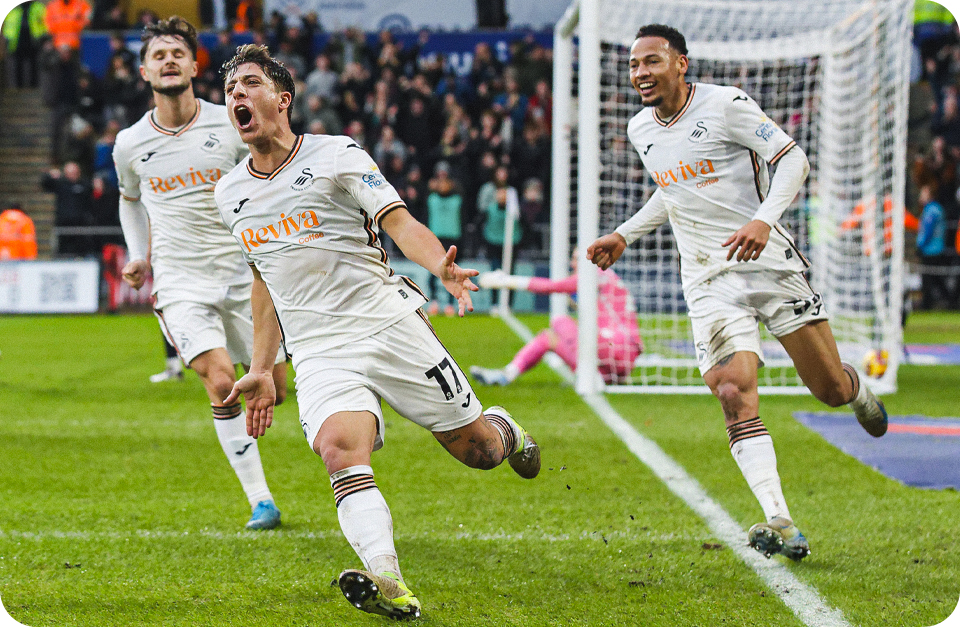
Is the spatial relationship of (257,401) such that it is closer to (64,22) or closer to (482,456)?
(482,456)

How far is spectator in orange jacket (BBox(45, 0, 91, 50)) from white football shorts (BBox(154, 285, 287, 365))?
18425 millimetres

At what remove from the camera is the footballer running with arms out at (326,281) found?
3.85 m

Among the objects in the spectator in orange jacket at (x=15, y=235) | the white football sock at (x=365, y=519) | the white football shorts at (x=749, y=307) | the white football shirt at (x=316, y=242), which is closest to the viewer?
the white football sock at (x=365, y=519)

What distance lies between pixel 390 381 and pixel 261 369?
0.50 m

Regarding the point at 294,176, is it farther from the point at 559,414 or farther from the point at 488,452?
the point at 559,414

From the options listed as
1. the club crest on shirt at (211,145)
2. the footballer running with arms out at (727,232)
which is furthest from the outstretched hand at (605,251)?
the club crest on shirt at (211,145)

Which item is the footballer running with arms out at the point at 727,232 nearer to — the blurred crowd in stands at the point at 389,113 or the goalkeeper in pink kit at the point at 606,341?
the goalkeeper in pink kit at the point at 606,341

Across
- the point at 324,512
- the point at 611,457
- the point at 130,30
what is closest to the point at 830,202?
the point at 611,457

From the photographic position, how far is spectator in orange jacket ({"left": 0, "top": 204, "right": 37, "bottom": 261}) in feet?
57.4

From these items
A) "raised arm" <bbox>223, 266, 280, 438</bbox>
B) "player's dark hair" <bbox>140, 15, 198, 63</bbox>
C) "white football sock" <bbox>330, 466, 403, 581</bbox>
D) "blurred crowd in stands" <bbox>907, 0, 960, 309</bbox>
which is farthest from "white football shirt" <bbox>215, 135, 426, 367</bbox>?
"blurred crowd in stands" <bbox>907, 0, 960, 309</bbox>

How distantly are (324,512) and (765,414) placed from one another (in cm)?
430

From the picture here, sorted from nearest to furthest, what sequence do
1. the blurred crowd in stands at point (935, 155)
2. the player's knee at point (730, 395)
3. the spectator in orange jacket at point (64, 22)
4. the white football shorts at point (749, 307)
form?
1. the player's knee at point (730, 395)
2. the white football shorts at point (749, 307)
3. the blurred crowd in stands at point (935, 155)
4. the spectator in orange jacket at point (64, 22)

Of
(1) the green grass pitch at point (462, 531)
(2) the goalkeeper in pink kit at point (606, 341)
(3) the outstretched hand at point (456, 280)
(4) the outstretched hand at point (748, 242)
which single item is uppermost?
(3) the outstretched hand at point (456, 280)

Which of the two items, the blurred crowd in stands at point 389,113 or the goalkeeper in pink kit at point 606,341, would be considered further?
the blurred crowd in stands at point 389,113
